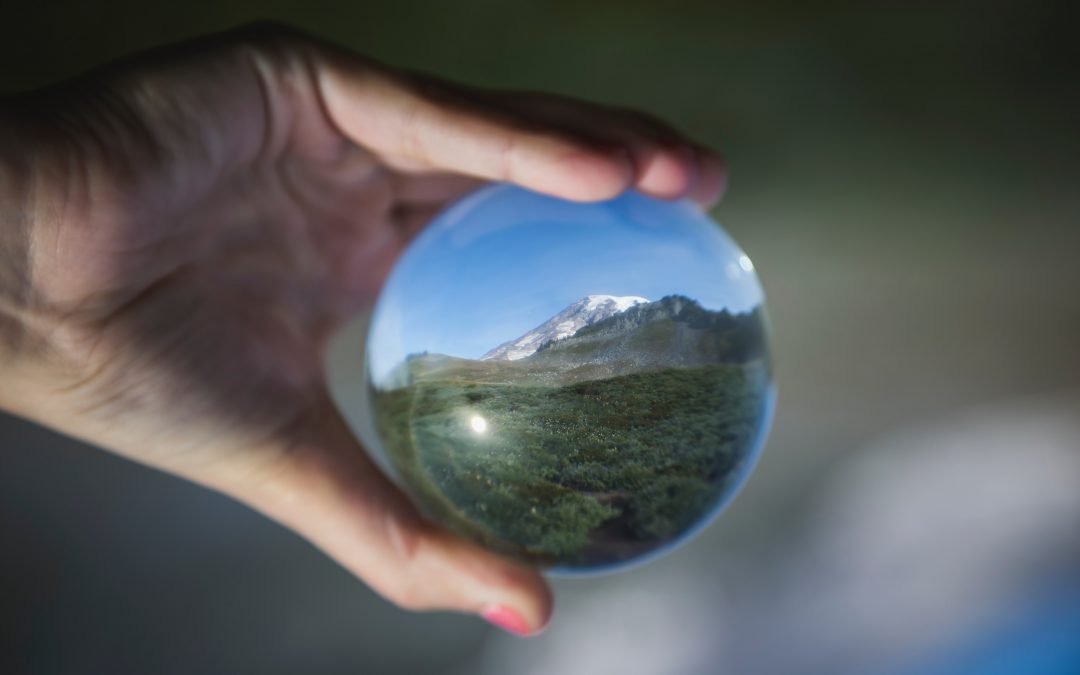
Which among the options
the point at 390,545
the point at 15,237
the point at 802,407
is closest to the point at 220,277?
the point at 15,237

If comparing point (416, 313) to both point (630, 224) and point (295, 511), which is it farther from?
point (295, 511)

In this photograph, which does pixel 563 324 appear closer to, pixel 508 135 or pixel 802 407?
pixel 508 135

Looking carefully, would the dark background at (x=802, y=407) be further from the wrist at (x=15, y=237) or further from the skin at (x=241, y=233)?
the wrist at (x=15, y=237)

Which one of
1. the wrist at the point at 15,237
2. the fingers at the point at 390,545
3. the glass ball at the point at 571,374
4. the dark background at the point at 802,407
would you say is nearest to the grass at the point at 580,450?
the glass ball at the point at 571,374

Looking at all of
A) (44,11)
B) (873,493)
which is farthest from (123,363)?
(873,493)

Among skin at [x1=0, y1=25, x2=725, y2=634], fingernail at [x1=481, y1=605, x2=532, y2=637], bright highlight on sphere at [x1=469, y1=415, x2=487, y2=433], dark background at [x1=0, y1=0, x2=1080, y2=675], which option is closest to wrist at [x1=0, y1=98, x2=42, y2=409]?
skin at [x1=0, y1=25, x2=725, y2=634]
